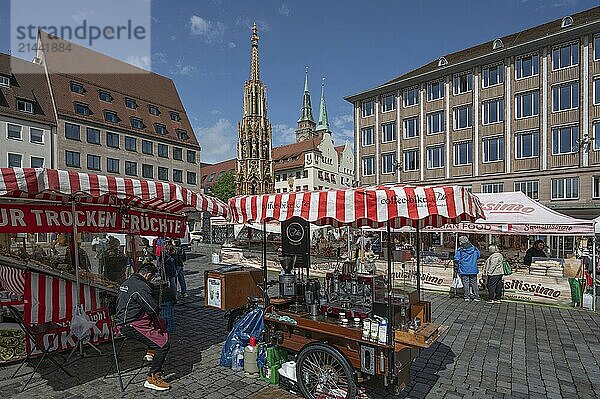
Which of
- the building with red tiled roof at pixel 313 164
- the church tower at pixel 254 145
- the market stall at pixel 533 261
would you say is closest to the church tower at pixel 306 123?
the building with red tiled roof at pixel 313 164

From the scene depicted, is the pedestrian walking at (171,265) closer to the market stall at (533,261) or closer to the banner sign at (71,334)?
the banner sign at (71,334)

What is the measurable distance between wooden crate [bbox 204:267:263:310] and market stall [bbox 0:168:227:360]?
1391 millimetres

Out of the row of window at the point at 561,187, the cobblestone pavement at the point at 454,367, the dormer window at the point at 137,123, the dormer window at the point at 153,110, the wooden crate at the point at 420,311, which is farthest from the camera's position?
the dormer window at the point at 153,110

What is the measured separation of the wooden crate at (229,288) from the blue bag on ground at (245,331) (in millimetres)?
1148

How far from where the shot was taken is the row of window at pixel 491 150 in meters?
30.6

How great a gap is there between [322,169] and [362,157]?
26311 millimetres

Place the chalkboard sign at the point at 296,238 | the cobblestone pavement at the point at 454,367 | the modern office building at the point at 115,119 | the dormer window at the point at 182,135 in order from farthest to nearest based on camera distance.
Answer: the dormer window at the point at 182,135
the modern office building at the point at 115,119
the chalkboard sign at the point at 296,238
the cobblestone pavement at the point at 454,367

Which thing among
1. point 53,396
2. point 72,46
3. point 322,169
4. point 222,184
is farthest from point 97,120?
point 53,396

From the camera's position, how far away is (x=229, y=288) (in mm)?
7926

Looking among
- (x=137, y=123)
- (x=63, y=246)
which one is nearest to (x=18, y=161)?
(x=137, y=123)

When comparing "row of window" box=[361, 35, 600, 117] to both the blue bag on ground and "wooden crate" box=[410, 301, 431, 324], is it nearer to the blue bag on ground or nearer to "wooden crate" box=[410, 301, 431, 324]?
"wooden crate" box=[410, 301, 431, 324]

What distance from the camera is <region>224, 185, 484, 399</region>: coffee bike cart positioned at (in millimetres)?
5039

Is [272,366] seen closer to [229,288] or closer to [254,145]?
[229,288]

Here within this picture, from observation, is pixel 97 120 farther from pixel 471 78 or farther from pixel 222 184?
pixel 471 78
